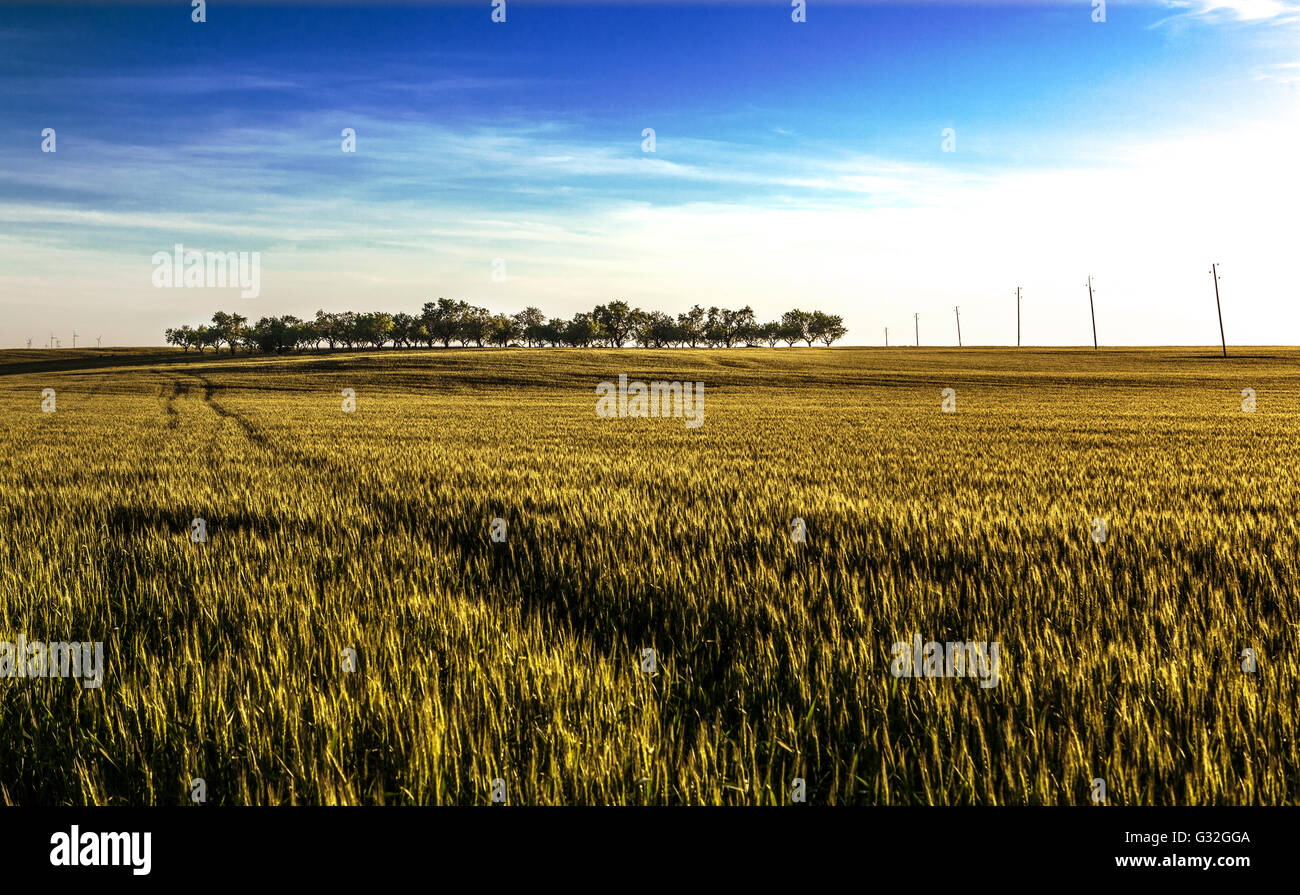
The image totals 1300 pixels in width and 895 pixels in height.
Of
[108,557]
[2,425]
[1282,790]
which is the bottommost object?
[1282,790]

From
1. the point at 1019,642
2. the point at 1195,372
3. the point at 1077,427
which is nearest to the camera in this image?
the point at 1019,642

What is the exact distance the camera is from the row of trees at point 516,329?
152250 mm

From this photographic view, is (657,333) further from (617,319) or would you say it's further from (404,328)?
(404,328)

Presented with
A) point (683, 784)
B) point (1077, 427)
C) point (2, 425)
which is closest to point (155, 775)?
point (683, 784)

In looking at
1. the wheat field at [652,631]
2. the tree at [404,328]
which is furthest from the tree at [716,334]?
the wheat field at [652,631]

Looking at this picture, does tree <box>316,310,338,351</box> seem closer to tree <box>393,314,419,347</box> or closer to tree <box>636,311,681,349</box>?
tree <box>393,314,419,347</box>

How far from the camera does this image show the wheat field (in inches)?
114

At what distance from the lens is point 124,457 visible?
16.4 metres

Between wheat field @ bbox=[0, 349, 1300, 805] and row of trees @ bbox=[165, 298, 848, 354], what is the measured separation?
13622 cm

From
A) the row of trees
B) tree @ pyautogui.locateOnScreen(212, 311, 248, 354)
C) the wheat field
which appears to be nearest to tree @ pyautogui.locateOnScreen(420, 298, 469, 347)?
the row of trees

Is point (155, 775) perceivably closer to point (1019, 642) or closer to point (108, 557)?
point (1019, 642)

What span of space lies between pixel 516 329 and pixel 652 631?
536 feet

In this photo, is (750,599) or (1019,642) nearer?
(1019,642)

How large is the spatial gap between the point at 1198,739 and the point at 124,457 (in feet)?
63.2
